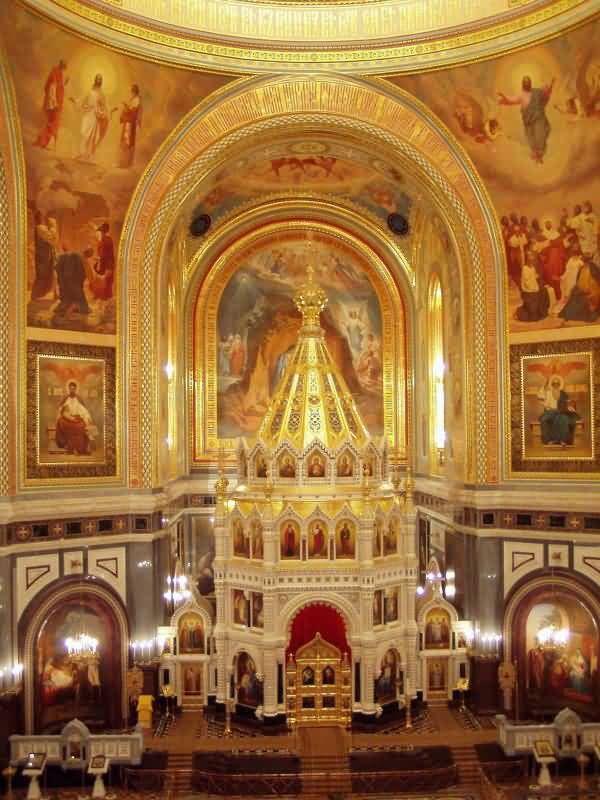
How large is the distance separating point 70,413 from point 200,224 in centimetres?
1066

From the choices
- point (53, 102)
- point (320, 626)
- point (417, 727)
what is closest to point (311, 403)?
point (320, 626)

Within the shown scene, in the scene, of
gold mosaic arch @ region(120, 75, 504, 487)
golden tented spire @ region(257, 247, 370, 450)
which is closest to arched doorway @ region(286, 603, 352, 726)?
golden tented spire @ region(257, 247, 370, 450)

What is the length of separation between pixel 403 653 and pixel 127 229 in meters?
15.2

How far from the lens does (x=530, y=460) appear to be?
25.0 metres

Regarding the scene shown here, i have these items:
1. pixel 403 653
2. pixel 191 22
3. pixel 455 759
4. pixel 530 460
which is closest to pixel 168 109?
pixel 191 22

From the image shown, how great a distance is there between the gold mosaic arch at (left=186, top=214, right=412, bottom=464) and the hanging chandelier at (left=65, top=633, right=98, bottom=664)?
32.7 feet

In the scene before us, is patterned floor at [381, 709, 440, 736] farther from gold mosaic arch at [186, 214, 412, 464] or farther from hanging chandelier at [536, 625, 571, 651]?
gold mosaic arch at [186, 214, 412, 464]

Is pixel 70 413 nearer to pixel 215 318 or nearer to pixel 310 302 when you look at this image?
pixel 310 302

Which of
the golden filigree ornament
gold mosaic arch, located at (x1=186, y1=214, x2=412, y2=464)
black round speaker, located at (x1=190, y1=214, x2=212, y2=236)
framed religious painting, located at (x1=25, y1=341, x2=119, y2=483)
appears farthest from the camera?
gold mosaic arch, located at (x1=186, y1=214, x2=412, y2=464)

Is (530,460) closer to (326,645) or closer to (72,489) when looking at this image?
(326,645)

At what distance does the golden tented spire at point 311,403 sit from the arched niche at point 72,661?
702 cm

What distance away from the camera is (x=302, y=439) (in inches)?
969

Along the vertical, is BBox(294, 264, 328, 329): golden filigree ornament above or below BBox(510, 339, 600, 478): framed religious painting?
above

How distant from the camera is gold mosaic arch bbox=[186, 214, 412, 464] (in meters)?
32.5
